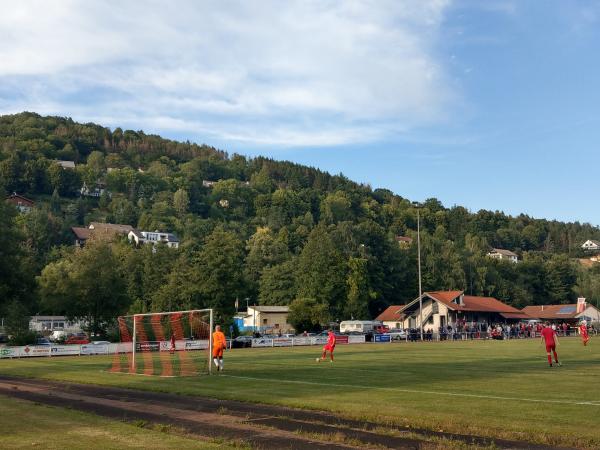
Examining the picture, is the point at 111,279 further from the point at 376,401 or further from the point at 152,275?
the point at 376,401

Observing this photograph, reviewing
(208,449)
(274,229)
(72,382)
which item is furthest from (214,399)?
(274,229)

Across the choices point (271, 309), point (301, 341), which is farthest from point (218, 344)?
point (271, 309)

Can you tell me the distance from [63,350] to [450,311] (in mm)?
62029

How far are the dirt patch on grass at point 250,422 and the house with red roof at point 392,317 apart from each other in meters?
85.5

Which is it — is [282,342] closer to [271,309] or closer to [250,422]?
[271,309]

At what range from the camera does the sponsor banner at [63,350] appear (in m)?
49.8

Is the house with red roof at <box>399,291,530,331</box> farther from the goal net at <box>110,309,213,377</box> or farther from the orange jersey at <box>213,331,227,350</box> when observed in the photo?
the orange jersey at <box>213,331,227,350</box>

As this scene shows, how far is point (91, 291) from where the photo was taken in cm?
7088

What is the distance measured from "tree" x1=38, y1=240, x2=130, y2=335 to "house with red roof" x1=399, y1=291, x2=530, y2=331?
44243mm

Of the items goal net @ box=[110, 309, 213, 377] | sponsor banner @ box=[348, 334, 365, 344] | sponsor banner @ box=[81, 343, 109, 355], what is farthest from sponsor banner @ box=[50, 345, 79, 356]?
sponsor banner @ box=[348, 334, 365, 344]

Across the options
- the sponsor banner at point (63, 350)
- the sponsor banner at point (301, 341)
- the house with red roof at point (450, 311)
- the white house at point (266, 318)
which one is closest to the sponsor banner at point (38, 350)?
the sponsor banner at point (63, 350)

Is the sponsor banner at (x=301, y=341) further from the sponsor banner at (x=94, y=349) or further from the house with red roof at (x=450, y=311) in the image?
the house with red roof at (x=450, y=311)

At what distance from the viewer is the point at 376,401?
17.2 m

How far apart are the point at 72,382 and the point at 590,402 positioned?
19.2 m
